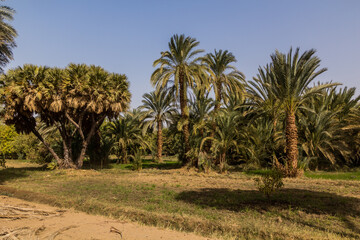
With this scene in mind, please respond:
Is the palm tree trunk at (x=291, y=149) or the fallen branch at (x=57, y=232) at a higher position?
the palm tree trunk at (x=291, y=149)

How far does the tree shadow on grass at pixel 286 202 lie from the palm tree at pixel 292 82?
6630 millimetres

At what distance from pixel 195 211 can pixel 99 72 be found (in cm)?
1650

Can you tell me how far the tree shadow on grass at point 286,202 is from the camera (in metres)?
7.80

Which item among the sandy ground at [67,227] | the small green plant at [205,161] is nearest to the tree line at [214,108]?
the small green plant at [205,161]

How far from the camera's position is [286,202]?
9352mm

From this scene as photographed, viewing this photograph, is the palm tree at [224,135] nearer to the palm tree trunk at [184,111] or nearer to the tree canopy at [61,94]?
the palm tree trunk at [184,111]

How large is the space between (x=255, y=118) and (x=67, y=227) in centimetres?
2033

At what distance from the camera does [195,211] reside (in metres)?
8.26

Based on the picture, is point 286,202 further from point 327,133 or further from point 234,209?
point 327,133

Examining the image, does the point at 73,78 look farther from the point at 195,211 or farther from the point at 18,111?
the point at 195,211

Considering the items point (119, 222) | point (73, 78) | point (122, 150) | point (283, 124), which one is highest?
point (73, 78)

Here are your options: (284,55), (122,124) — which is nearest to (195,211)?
(284,55)

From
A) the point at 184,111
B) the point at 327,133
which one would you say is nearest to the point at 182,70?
the point at 184,111

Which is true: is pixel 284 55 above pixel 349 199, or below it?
above
